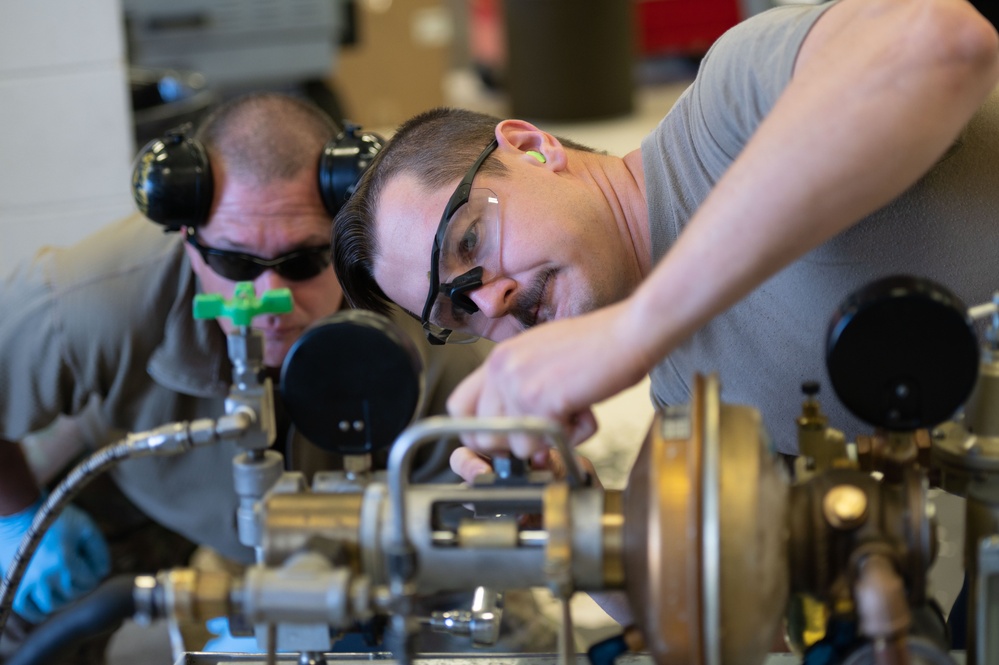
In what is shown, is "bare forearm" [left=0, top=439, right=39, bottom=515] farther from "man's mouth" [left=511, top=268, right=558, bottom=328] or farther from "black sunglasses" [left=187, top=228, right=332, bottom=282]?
"man's mouth" [left=511, top=268, right=558, bottom=328]

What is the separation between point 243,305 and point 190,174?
0.69m

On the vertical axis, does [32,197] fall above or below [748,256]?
below

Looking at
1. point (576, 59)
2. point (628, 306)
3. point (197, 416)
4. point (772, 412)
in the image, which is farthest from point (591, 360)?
point (576, 59)

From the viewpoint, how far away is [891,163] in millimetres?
811

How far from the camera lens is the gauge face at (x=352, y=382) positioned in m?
0.85

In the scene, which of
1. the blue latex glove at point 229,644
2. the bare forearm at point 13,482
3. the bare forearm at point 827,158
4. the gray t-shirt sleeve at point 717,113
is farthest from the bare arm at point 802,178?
the bare forearm at point 13,482

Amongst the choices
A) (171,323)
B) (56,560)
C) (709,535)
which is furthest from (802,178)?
(56,560)

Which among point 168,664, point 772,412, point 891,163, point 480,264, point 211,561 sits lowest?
point 168,664

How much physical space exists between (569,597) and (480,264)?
47 centimetres

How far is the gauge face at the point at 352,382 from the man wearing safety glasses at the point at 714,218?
52 millimetres

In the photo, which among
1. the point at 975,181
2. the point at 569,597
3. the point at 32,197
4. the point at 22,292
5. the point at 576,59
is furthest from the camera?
the point at 576,59

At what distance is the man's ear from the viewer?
4.22 feet

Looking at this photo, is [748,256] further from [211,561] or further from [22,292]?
[211,561]

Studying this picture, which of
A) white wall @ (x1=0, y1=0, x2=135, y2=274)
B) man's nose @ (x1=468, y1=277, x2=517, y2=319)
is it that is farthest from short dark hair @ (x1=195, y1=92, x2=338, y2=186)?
white wall @ (x1=0, y1=0, x2=135, y2=274)
